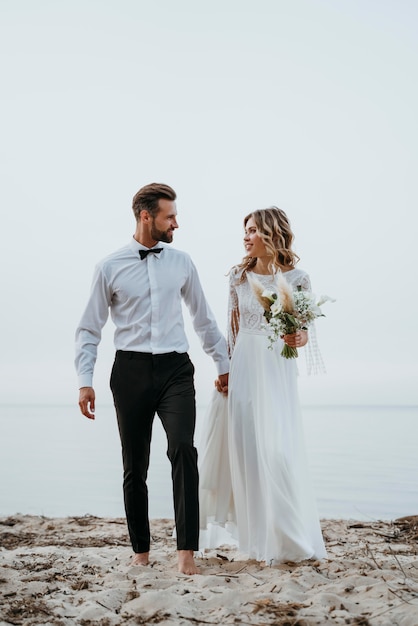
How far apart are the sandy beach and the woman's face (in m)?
1.86

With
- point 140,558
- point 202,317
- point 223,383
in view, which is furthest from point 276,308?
point 140,558

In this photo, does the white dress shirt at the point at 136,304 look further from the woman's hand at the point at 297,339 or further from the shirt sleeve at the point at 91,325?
the woman's hand at the point at 297,339

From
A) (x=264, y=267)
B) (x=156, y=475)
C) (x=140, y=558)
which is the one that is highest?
(x=264, y=267)

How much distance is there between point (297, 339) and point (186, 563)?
55.1 inches

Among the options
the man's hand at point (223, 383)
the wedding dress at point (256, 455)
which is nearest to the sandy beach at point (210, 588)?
the wedding dress at point (256, 455)

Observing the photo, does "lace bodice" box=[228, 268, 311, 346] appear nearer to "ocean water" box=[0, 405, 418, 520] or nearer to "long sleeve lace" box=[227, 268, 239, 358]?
"long sleeve lace" box=[227, 268, 239, 358]

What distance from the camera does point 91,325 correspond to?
4.58 m

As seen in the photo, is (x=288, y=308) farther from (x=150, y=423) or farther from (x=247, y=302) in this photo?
(x=150, y=423)

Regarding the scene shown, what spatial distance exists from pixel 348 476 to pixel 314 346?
498 centimetres

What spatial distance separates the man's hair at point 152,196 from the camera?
14.8 feet

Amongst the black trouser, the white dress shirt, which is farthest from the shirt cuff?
the black trouser

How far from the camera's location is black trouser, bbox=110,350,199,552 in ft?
14.0

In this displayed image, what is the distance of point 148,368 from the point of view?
14.5 ft

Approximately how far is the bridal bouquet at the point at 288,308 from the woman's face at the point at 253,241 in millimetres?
345
